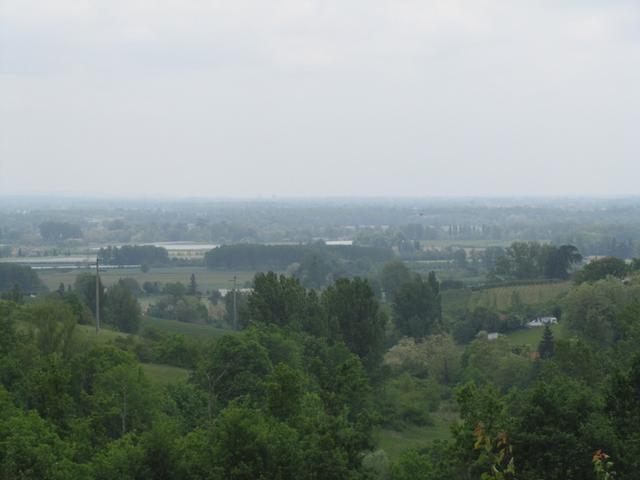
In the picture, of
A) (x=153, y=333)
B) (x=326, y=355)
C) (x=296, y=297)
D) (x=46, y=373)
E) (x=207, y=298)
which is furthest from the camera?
(x=207, y=298)

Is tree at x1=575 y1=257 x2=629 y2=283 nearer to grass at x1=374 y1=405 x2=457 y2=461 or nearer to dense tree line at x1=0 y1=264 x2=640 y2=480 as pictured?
dense tree line at x1=0 y1=264 x2=640 y2=480

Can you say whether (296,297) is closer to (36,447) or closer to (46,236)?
(36,447)

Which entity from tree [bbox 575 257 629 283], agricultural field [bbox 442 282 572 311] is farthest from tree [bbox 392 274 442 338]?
agricultural field [bbox 442 282 572 311]

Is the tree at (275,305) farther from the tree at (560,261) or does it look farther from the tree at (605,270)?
the tree at (560,261)

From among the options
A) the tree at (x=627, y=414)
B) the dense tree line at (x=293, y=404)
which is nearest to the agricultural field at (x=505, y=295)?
the dense tree line at (x=293, y=404)

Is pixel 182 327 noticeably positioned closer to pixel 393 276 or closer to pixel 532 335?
pixel 532 335

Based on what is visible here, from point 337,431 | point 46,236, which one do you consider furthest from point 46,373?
point 46,236
